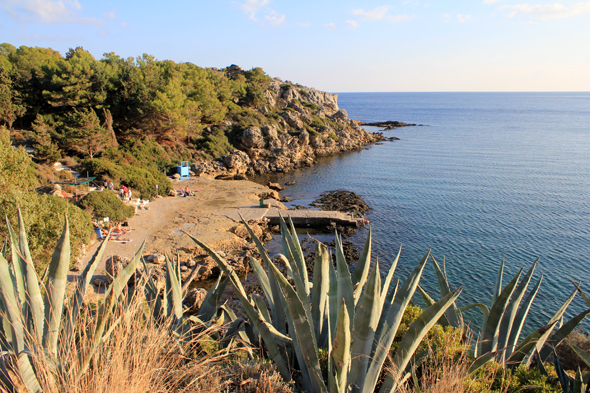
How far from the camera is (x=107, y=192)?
1936cm

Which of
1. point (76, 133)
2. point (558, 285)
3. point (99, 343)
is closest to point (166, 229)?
point (76, 133)

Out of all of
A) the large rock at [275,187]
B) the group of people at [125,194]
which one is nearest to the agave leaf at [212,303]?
the group of people at [125,194]

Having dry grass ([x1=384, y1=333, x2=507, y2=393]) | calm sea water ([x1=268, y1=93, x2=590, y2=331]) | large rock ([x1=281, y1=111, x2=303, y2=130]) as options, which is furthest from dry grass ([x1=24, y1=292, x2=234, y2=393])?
large rock ([x1=281, y1=111, x2=303, y2=130])

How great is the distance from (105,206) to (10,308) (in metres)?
16.9

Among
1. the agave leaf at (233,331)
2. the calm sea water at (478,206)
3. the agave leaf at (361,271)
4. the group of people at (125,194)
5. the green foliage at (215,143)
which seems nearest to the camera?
the agave leaf at (361,271)

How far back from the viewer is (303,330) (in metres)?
3.39

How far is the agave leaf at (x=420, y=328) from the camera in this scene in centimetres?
322

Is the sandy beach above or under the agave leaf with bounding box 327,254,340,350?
under

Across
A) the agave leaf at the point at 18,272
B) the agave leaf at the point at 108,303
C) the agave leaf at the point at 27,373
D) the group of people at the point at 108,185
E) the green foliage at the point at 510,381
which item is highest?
the agave leaf at the point at 18,272

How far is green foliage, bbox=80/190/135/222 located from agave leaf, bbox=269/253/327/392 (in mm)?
17277

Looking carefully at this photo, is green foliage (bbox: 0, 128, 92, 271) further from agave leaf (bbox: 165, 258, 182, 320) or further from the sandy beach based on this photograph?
agave leaf (bbox: 165, 258, 182, 320)

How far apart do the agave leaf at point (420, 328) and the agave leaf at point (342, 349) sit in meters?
0.50

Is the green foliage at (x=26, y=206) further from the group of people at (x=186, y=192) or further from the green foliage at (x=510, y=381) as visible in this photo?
the group of people at (x=186, y=192)

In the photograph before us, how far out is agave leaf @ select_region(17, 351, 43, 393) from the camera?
2667mm
